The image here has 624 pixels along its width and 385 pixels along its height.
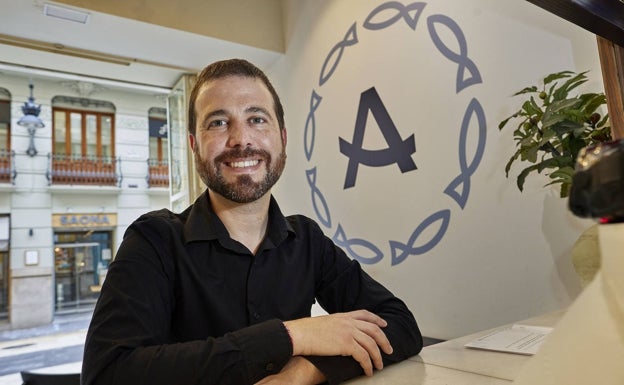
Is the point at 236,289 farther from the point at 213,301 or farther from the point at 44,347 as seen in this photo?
the point at 44,347

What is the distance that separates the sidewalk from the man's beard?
2.70 meters

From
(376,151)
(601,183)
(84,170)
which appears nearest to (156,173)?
(84,170)

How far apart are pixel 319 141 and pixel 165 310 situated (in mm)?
2010

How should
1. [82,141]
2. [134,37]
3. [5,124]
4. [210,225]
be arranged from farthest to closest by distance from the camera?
[82,141] → [5,124] → [134,37] → [210,225]

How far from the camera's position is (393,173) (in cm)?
230

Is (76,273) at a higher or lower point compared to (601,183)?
lower

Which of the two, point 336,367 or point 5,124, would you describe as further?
point 5,124

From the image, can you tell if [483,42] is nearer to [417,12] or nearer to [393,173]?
[417,12]

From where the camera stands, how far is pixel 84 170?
5.89 meters

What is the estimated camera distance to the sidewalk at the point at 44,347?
12.0 feet

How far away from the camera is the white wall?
164 cm

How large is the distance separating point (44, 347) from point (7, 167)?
239cm

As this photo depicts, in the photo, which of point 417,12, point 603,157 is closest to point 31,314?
point 417,12

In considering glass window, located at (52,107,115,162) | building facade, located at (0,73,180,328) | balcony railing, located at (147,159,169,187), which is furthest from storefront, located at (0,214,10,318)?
balcony railing, located at (147,159,169,187)
